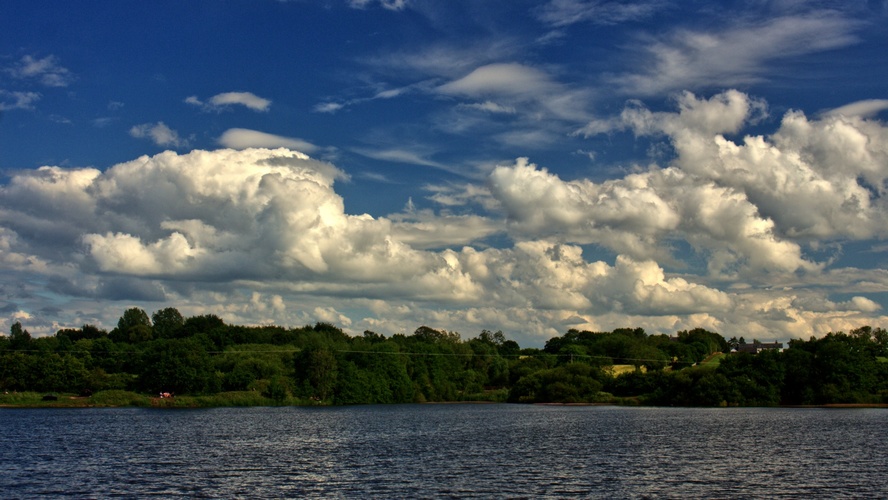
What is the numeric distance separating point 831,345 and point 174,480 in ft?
529

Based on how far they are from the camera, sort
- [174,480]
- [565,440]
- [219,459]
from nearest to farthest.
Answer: [174,480] → [219,459] → [565,440]

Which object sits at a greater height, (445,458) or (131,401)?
(131,401)

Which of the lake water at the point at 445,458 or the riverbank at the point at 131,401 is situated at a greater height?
the riverbank at the point at 131,401

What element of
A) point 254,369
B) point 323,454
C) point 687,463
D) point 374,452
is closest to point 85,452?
point 323,454

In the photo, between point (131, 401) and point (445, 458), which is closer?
point (445, 458)

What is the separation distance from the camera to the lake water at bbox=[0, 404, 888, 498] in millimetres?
55969

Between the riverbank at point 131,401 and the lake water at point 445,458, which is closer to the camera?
the lake water at point 445,458

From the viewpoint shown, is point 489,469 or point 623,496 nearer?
point 623,496

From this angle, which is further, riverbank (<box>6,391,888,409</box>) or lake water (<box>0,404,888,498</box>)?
riverbank (<box>6,391,888,409</box>)

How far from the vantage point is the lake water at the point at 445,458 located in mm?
Answer: 55969

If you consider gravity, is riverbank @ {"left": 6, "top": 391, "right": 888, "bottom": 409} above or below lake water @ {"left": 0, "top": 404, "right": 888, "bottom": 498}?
above

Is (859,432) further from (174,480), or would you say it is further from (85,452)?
(85,452)

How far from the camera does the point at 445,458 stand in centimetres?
7406

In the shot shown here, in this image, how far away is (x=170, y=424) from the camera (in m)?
118
